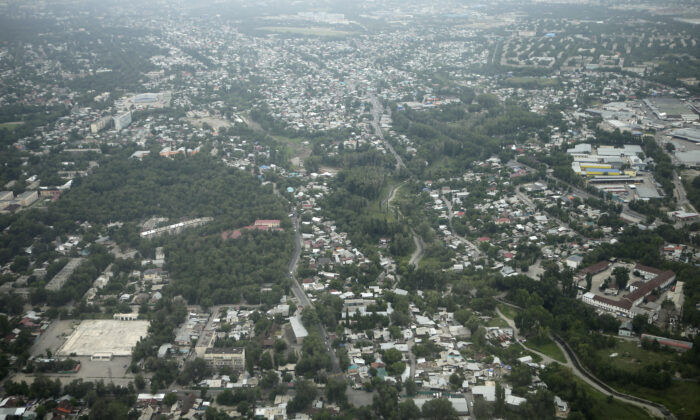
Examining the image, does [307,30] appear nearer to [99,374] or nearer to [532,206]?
[532,206]

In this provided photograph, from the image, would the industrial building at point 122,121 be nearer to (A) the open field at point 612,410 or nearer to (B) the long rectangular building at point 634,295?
(B) the long rectangular building at point 634,295

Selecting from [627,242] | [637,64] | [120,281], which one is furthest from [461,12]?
[120,281]

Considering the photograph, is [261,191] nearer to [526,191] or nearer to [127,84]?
[526,191]

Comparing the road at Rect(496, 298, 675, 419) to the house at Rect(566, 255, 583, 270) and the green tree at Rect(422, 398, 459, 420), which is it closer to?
the green tree at Rect(422, 398, 459, 420)

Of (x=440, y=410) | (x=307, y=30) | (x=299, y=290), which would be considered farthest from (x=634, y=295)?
(x=307, y=30)

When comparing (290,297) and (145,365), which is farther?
(290,297)
